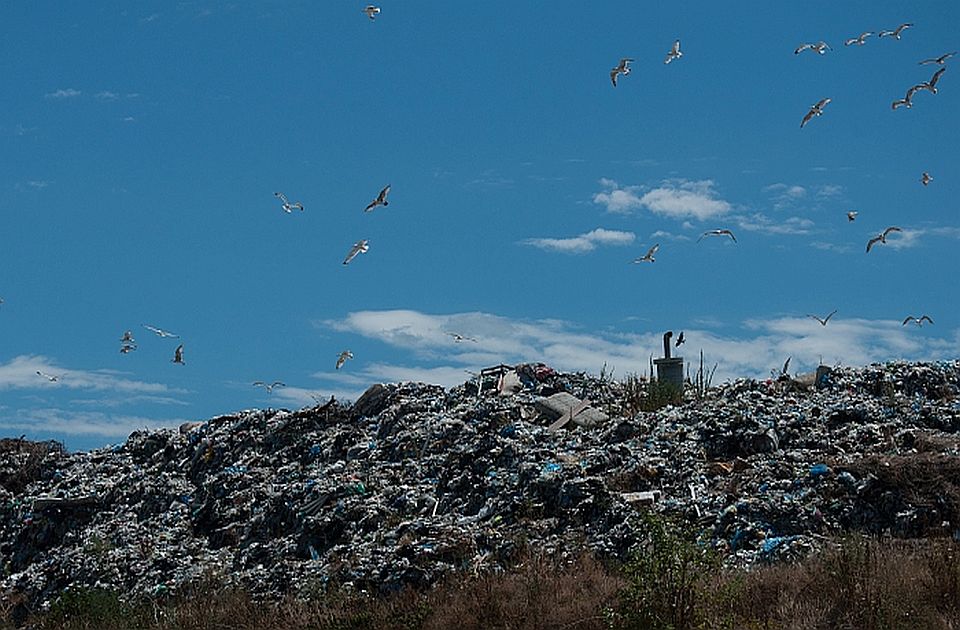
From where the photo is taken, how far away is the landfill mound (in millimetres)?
10750

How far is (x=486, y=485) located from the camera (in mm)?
12461

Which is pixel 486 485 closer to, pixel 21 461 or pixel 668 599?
pixel 668 599

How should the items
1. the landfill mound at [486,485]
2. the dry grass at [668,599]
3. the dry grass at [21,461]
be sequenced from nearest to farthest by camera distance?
1. the dry grass at [668,599]
2. the landfill mound at [486,485]
3. the dry grass at [21,461]

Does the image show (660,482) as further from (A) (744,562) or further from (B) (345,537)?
(B) (345,537)

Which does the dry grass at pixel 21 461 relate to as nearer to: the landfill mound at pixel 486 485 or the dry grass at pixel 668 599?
the landfill mound at pixel 486 485

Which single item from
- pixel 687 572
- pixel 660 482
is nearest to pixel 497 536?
pixel 660 482

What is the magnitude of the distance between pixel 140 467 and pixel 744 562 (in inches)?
390

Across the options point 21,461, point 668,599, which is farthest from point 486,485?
point 21,461

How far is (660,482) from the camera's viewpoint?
11.8 meters

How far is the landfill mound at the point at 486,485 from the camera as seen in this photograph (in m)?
10.8

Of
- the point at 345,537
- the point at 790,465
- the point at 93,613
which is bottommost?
the point at 93,613

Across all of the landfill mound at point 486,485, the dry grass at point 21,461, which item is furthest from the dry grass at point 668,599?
the dry grass at point 21,461

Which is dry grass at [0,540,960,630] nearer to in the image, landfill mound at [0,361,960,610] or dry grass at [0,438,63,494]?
landfill mound at [0,361,960,610]

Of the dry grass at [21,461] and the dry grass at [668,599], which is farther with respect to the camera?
the dry grass at [21,461]
